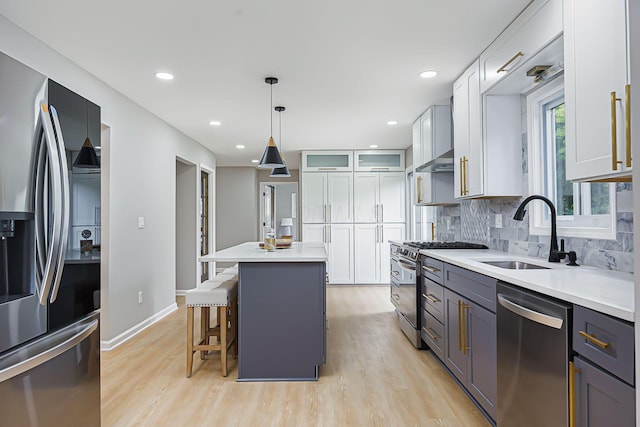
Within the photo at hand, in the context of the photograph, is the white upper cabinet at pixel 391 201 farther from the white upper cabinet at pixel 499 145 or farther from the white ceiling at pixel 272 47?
the white upper cabinet at pixel 499 145

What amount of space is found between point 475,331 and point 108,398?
231cm

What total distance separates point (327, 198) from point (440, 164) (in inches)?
125

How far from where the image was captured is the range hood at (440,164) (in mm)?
3697

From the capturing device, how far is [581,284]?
5.26 ft

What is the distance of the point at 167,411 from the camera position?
2.43 m

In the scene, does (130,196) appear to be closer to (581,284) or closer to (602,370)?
(581,284)

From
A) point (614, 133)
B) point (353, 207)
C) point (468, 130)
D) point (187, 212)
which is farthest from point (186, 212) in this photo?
point (614, 133)

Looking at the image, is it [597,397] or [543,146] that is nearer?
[597,397]

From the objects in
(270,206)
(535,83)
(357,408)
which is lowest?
(357,408)

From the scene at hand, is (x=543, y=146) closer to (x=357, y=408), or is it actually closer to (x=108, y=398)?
(x=357, y=408)

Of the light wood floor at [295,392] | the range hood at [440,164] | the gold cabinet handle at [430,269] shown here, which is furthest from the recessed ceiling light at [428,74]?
the light wood floor at [295,392]

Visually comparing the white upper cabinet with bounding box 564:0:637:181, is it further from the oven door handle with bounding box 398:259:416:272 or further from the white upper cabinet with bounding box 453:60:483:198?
the oven door handle with bounding box 398:259:416:272

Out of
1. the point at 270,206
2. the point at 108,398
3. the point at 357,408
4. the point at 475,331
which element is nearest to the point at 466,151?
the point at 475,331

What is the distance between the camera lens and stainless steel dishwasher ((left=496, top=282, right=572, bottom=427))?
1449 mm
